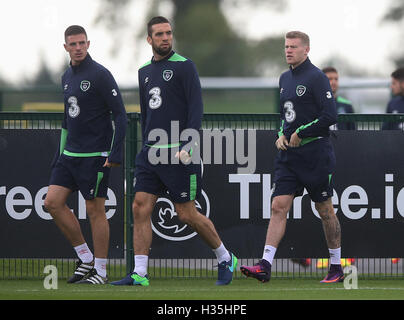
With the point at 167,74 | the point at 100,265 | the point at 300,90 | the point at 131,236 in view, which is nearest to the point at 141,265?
the point at 100,265

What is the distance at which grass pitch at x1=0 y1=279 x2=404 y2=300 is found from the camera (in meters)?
8.68

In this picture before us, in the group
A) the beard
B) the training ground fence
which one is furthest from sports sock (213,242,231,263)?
the beard

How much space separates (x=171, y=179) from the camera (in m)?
9.51

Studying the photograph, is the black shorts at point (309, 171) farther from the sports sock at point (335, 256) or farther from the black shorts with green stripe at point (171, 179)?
the black shorts with green stripe at point (171, 179)

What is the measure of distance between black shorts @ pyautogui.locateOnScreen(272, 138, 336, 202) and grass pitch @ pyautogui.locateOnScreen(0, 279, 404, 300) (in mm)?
871

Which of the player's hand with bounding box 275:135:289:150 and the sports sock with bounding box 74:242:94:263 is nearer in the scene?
the player's hand with bounding box 275:135:289:150

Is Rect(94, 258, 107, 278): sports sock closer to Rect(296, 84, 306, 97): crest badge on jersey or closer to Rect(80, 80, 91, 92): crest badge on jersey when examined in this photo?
Rect(80, 80, 91, 92): crest badge on jersey

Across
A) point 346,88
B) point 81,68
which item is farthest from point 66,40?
point 346,88

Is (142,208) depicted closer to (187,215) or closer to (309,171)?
(187,215)

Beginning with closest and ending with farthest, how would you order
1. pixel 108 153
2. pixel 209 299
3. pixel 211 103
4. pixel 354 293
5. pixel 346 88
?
pixel 209 299, pixel 354 293, pixel 108 153, pixel 346 88, pixel 211 103

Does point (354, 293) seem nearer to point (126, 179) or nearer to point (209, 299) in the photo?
point (209, 299)

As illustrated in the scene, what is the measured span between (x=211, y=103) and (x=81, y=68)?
19537 mm

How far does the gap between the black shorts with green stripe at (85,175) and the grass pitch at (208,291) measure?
0.88 metres

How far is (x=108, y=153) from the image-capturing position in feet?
32.5
